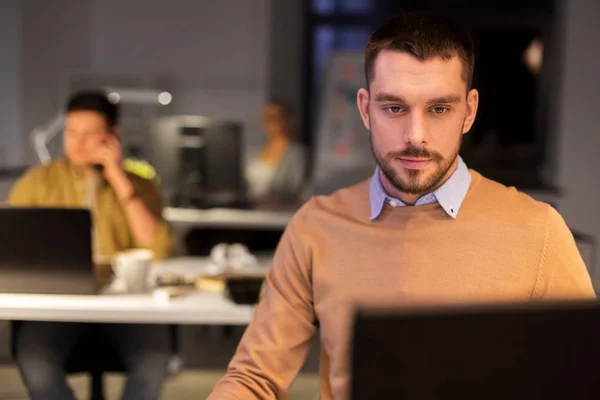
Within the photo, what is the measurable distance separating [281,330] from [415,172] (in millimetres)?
370

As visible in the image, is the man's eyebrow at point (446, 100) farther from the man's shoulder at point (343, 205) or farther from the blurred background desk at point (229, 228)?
the blurred background desk at point (229, 228)

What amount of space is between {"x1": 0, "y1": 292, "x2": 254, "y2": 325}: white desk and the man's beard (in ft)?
3.04

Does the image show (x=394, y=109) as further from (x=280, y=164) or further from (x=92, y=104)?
(x=280, y=164)

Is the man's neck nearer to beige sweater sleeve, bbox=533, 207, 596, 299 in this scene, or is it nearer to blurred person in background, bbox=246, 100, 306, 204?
beige sweater sleeve, bbox=533, 207, 596, 299

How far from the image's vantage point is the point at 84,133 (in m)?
2.85

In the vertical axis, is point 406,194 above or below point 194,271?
above

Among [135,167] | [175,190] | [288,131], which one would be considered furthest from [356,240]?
[288,131]

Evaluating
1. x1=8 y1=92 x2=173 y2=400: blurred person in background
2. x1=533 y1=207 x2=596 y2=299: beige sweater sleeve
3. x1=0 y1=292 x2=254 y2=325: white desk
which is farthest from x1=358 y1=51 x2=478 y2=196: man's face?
x1=8 y1=92 x2=173 y2=400: blurred person in background

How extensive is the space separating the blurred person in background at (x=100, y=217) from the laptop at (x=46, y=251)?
287 millimetres

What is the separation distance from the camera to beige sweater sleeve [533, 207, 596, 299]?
1360mm

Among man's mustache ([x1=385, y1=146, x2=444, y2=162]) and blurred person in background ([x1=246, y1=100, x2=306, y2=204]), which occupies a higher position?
man's mustache ([x1=385, y1=146, x2=444, y2=162])

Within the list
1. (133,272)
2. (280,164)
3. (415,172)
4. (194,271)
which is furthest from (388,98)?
(280,164)

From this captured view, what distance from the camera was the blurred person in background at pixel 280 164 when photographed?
5.61 metres

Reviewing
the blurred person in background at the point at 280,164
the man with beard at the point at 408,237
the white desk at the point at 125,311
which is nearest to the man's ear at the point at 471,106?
the man with beard at the point at 408,237
